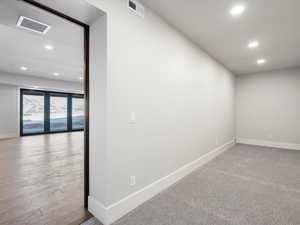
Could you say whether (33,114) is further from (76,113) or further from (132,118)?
(132,118)

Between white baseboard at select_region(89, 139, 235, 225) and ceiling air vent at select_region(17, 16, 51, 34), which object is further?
ceiling air vent at select_region(17, 16, 51, 34)

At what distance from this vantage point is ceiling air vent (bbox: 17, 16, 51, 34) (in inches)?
86.0

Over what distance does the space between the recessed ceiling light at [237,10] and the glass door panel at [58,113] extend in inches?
363

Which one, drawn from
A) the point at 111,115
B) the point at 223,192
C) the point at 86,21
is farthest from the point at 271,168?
the point at 86,21

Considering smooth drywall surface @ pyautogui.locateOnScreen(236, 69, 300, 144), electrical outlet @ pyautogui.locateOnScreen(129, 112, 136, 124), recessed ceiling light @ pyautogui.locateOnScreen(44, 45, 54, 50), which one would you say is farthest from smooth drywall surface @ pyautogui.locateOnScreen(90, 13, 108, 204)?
smooth drywall surface @ pyautogui.locateOnScreen(236, 69, 300, 144)

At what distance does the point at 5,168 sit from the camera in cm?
326

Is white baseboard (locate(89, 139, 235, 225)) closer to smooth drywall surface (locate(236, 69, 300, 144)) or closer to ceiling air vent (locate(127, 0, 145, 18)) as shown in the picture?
ceiling air vent (locate(127, 0, 145, 18))

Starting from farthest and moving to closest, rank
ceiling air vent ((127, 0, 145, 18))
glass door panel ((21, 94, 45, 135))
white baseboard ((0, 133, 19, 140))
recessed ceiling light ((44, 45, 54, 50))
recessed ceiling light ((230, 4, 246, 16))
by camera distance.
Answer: glass door panel ((21, 94, 45, 135)) < white baseboard ((0, 133, 19, 140)) < recessed ceiling light ((44, 45, 54, 50)) < recessed ceiling light ((230, 4, 246, 16)) < ceiling air vent ((127, 0, 145, 18))

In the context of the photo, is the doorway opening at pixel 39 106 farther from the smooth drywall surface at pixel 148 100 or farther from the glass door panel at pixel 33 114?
the smooth drywall surface at pixel 148 100

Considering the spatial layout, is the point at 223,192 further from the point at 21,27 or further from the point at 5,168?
the point at 5,168

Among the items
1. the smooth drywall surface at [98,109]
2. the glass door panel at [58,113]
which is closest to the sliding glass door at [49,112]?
the glass door panel at [58,113]

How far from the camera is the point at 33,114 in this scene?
7859mm

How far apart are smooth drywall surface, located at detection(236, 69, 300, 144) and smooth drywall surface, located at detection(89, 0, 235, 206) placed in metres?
3.40

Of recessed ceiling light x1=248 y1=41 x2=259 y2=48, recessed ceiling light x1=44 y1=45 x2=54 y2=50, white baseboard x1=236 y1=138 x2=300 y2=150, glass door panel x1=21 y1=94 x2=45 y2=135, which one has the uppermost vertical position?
recessed ceiling light x1=44 y1=45 x2=54 y2=50
